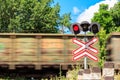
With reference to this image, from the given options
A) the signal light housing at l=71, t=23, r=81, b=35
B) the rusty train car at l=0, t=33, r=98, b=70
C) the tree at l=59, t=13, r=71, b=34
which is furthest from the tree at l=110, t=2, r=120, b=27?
the signal light housing at l=71, t=23, r=81, b=35

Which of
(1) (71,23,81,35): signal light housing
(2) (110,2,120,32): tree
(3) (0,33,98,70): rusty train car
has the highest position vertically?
(2) (110,2,120,32): tree

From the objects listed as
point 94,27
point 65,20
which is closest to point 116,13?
point 65,20

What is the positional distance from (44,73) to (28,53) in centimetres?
157

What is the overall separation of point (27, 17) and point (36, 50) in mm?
29988

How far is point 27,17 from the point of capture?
52750 millimetres

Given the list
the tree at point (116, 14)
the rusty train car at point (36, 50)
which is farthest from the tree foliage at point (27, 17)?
the rusty train car at point (36, 50)

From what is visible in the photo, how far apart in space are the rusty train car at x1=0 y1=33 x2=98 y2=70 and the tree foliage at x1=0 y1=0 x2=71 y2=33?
27.7 metres

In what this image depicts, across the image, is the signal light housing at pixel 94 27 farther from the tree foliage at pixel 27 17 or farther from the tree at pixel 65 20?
the tree at pixel 65 20

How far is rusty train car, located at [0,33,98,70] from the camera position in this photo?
904 inches

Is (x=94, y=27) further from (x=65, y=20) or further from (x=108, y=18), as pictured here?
(x=65, y=20)

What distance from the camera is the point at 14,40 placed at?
2291 centimetres

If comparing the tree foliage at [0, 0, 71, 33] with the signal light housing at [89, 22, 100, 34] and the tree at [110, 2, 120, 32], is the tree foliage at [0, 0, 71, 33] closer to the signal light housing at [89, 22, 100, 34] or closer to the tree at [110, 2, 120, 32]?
the tree at [110, 2, 120, 32]

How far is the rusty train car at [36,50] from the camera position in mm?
22969

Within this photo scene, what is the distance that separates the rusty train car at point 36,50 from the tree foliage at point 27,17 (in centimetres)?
2772
